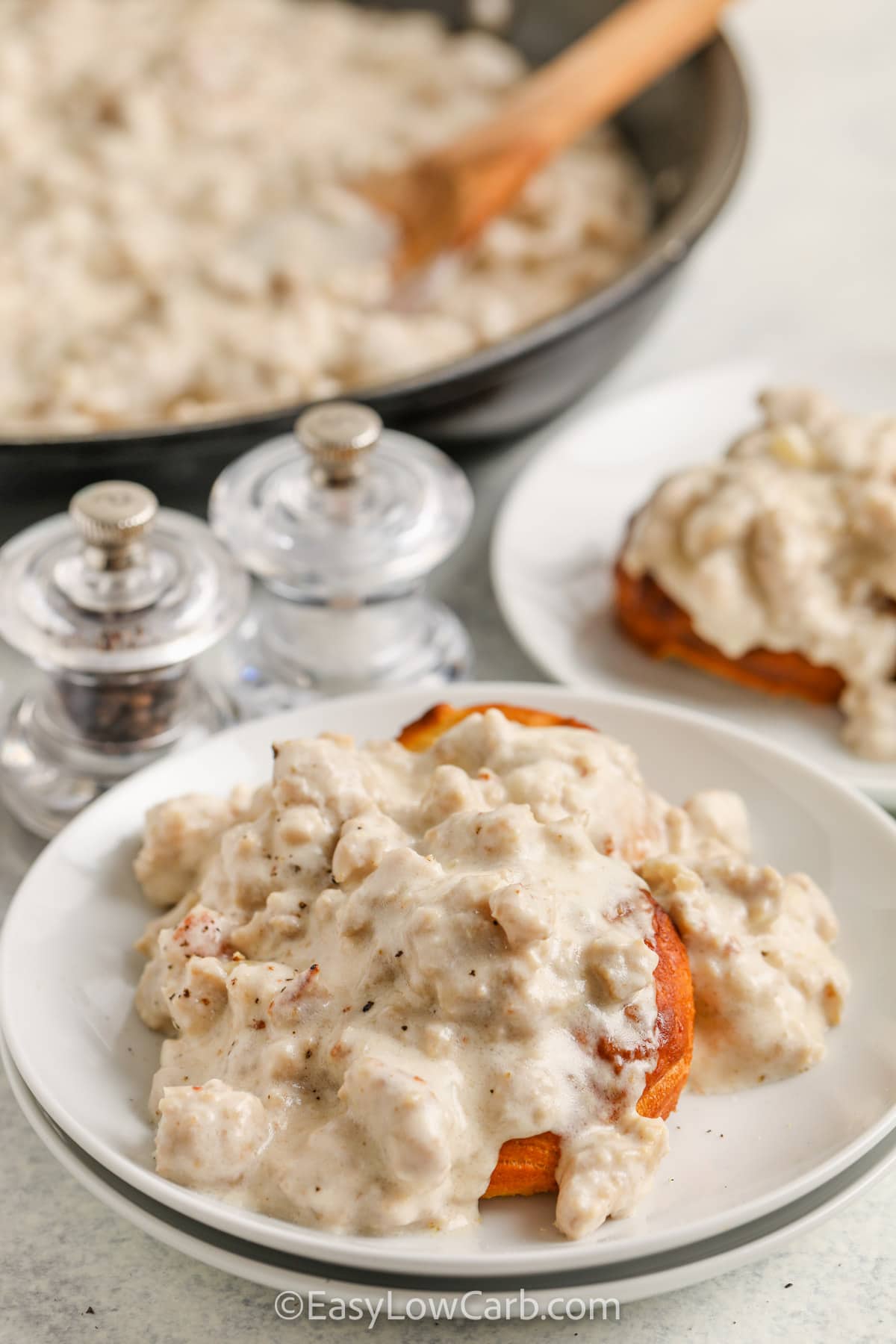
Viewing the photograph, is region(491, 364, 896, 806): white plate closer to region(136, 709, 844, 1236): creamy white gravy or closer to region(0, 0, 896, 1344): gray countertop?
region(0, 0, 896, 1344): gray countertop

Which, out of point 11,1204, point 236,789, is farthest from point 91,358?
point 11,1204

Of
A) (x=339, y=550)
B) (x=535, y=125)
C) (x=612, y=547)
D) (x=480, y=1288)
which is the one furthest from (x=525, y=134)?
(x=480, y=1288)

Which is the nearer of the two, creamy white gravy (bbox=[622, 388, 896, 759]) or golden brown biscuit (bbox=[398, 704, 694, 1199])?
golden brown biscuit (bbox=[398, 704, 694, 1199])

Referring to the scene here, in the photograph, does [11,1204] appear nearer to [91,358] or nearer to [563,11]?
[91,358]

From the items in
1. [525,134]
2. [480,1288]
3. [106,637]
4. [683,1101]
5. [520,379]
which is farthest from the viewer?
[525,134]

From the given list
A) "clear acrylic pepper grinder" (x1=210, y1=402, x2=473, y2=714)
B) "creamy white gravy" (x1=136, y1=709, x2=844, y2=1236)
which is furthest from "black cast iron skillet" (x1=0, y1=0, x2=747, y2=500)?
"creamy white gravy" (x1=136, y1=709, x2=844, y2=1236)

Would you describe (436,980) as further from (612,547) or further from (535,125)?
(535,125)
